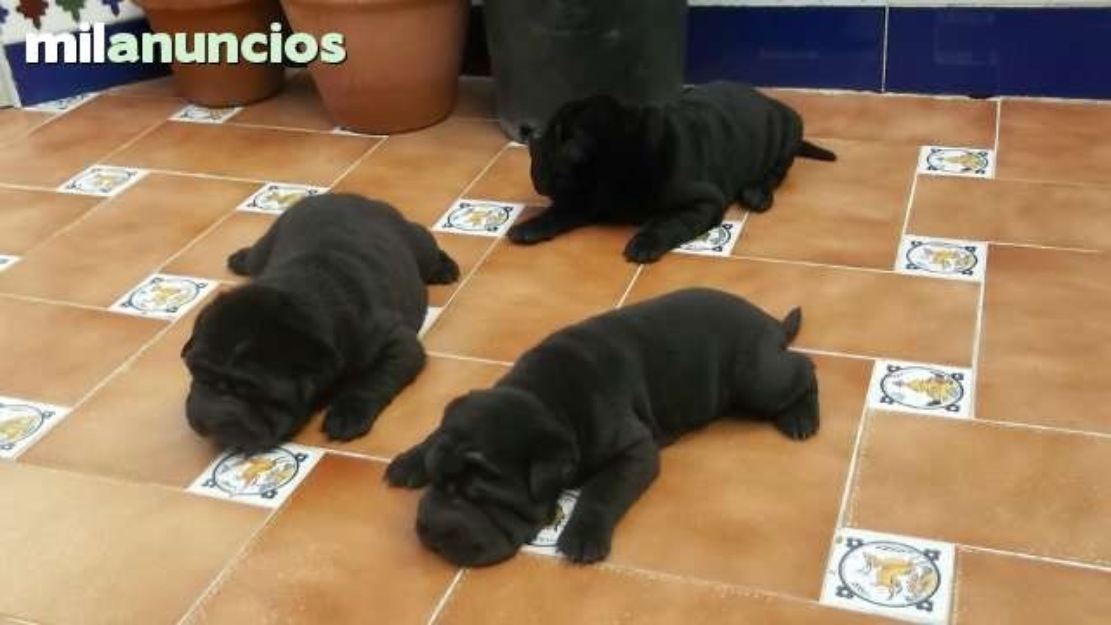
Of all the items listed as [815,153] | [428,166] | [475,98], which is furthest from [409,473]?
[475,98]

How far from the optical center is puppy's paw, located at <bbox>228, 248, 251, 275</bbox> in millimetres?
2260

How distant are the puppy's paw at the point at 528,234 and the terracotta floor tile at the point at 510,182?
166 millimetres

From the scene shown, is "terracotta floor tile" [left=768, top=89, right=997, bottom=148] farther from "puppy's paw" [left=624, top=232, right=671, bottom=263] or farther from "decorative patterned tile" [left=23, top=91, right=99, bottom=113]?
"decorative patterned tile" [left=23, top=91, right=99, bottom=113]

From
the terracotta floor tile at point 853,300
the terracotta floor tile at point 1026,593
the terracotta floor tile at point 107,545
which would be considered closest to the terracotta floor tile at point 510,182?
the terracotta floor tile at point 853,300

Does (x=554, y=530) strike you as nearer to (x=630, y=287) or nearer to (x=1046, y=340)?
(x=630, y=287)

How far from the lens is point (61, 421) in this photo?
189 cm

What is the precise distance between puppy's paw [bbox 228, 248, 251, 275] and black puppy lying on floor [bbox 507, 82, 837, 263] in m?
0.48

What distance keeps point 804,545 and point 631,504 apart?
→ 219mm

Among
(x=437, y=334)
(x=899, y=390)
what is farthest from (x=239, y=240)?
(x=899, y=390)

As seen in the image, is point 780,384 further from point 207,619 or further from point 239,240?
point 239,240

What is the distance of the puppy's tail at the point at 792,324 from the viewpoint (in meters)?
1.92

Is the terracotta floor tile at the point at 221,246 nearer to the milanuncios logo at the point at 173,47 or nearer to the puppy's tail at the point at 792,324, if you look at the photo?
the milanuncios logo at the point at 173,47

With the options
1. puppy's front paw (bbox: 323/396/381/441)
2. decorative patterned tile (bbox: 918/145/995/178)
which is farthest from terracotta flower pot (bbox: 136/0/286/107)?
decorative patterned tile (bbox: 918/145/995/178)

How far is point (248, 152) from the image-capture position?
2.79 meters
